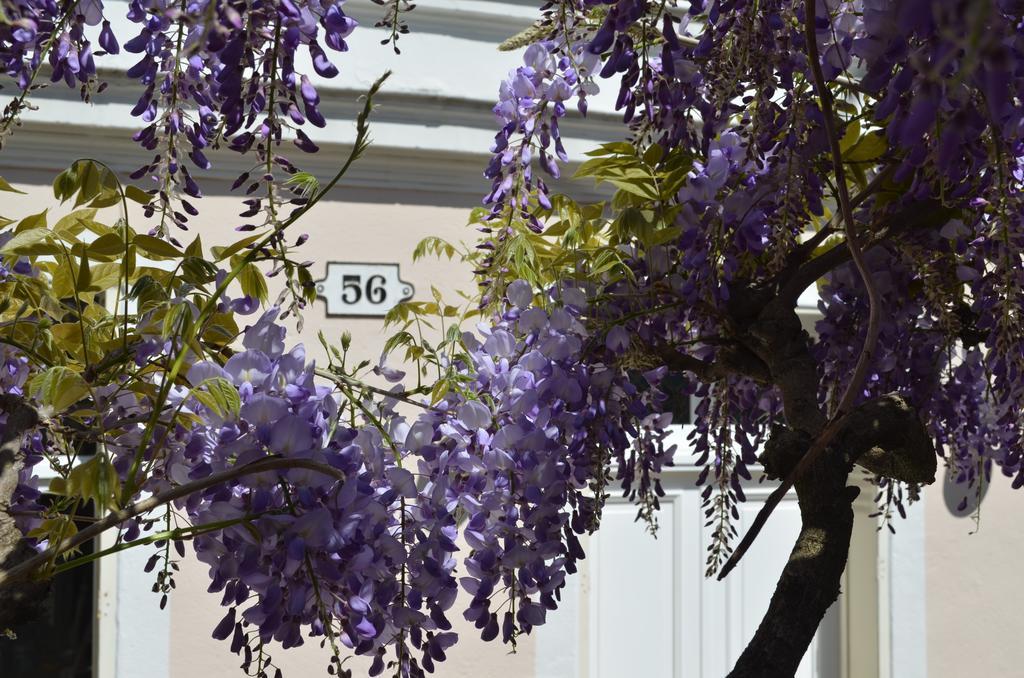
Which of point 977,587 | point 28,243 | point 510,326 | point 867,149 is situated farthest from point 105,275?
point 977,587

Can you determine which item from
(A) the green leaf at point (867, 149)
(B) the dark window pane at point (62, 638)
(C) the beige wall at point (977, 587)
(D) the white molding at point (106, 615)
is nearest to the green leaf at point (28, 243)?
(A) the green leaf at point (867, 149)

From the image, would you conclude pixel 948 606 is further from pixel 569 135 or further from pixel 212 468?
pixel 212 468

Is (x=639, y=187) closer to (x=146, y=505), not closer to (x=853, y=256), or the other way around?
(x=853, y=256)

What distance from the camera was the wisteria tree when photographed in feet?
3.10

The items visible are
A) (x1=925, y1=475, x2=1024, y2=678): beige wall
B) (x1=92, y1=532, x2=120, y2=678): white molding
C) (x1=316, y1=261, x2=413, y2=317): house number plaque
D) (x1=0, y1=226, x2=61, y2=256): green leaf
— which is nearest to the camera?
(x1=0, y1=226, x2=61, y2=256): green leaf

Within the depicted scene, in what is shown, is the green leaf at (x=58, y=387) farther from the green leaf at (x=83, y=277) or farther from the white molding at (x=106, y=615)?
the white molding at (x=106, y=615)

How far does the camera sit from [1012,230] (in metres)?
1.09

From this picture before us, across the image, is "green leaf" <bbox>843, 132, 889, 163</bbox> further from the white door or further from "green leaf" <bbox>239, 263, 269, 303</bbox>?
the white door

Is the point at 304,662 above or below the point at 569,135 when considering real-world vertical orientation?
below

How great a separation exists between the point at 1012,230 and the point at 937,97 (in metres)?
0.49

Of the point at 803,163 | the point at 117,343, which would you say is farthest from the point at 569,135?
the point at 117,343

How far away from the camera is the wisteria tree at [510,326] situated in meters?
0.95

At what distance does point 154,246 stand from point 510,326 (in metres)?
0.43

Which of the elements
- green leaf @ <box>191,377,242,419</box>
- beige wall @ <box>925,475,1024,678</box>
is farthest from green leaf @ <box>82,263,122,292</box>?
beige wall @ <box>925,475,1024,678</box>
